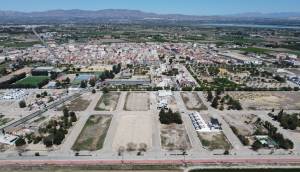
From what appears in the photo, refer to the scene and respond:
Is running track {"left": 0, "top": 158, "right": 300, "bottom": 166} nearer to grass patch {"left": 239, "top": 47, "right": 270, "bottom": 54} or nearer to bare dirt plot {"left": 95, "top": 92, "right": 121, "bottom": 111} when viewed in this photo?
bare dirt plot {"left": 95, "top": 92, "right": 121, "bottom": 111}

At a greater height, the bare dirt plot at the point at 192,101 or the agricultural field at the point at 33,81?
the agricultural field at the point at 33,81

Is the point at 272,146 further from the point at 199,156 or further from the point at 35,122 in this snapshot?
the point at 35,122

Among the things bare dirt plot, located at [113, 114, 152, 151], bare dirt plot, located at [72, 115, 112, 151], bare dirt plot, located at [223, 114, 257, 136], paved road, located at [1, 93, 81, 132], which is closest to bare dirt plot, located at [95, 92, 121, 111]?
bare dirt plot, located at [72, 115, 112, 151]

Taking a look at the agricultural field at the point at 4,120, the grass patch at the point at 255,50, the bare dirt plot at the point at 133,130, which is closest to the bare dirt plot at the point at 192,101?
the bare dirt plot at the point at 133,130

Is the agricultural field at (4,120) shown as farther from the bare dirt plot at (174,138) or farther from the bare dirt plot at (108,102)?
the bare dirt plot at (174,138)

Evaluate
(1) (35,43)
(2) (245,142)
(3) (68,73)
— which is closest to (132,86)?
(3) (68,73)
